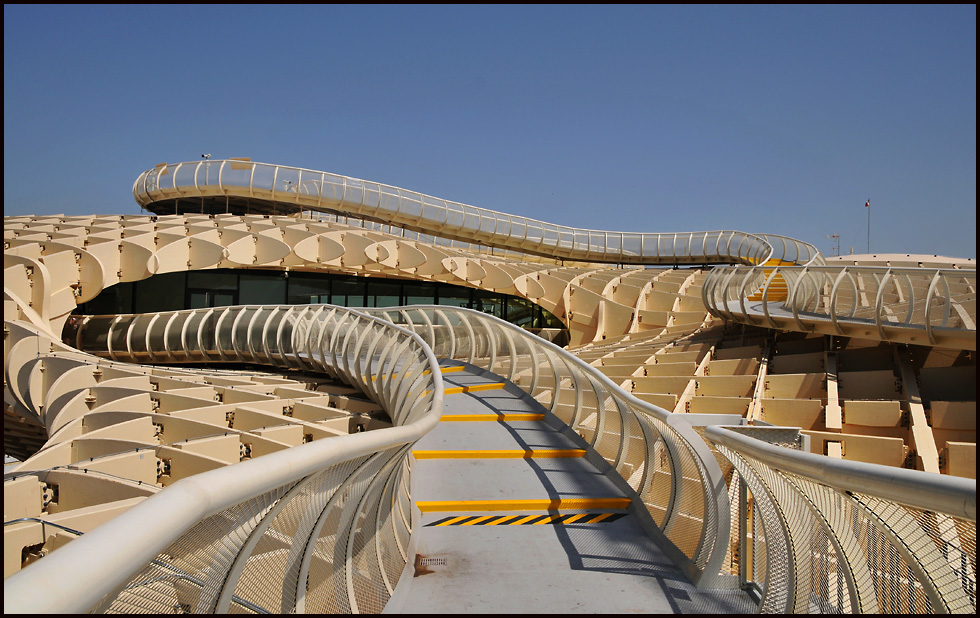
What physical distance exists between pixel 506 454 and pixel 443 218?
26.7 meters

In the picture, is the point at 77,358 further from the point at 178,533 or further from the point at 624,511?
the point at 178,533

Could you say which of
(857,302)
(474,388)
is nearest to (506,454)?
(474,388)

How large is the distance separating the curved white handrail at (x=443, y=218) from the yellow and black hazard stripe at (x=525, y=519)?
25.2 meters

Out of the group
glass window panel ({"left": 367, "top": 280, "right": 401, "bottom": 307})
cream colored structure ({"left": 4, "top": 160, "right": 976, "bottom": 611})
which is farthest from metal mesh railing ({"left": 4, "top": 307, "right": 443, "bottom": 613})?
glass window panel ({"left": 367, "top": 280, "right": 401, "bottom": 307})

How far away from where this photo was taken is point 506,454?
7828 millimetres

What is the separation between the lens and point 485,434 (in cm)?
873

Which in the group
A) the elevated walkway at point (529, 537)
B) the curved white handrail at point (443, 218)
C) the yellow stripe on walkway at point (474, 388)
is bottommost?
the elevated walkway at point (529, 537)

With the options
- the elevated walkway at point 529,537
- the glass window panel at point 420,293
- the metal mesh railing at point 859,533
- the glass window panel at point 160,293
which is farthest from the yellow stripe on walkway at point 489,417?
the glass window panel at point 420,293

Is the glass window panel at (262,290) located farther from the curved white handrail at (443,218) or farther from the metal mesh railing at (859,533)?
the metal mesh railing at (859,533)

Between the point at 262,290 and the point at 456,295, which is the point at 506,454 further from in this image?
the point at 456,295

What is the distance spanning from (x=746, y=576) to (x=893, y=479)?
2081 millimetres

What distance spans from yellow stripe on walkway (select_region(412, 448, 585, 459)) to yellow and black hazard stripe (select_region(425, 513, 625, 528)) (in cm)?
167

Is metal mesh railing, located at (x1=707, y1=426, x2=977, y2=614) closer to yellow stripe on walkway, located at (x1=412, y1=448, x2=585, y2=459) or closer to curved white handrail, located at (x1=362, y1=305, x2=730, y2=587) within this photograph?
curved white handrail, located at (x1=362, y1=305, x2=730, y2=587)

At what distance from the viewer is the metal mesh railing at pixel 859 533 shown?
249cm
